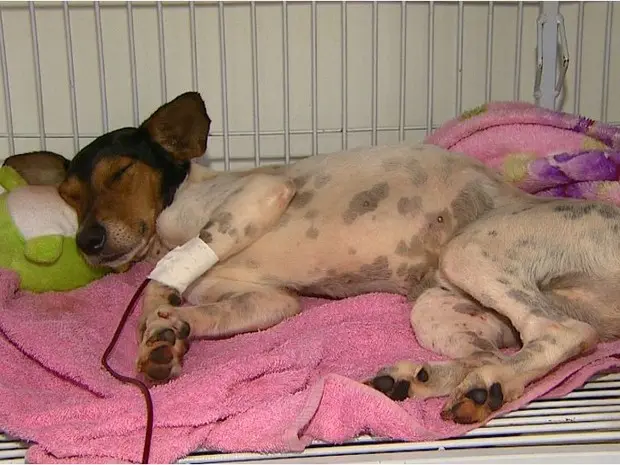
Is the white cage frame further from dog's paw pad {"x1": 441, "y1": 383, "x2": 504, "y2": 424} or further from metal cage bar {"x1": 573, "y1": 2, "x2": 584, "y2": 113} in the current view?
dog's paw pad {"x1": 441, "y1": 383, "x2": 504, "y2": 424}

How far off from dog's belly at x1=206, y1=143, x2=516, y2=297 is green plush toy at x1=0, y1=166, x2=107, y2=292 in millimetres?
440

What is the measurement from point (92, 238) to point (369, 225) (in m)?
0.72

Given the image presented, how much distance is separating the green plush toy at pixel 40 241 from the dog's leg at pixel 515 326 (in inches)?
42.1

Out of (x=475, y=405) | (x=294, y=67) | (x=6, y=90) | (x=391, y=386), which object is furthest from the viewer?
(x=294, y=67)

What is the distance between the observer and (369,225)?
206 cm

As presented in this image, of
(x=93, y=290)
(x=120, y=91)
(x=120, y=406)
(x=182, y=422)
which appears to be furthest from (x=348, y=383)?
(x=120, y=91)

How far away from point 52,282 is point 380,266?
93cm

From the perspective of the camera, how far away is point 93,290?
2244 mm

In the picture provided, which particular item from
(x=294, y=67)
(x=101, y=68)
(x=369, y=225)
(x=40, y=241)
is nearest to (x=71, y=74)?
(x=101, y=68)

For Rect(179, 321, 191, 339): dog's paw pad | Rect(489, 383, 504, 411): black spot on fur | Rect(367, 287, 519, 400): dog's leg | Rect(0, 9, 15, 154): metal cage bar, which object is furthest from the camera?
Rect(0, 9, 15, 154): metal cage bar

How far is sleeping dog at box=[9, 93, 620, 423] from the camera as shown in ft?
5.56

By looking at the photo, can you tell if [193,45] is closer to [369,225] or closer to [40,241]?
[40,241]

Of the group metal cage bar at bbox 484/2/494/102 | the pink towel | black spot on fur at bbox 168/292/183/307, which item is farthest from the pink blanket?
metal cage bar at bbox 484/2/494/102

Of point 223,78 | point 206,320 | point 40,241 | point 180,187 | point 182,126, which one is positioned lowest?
point 206,320
